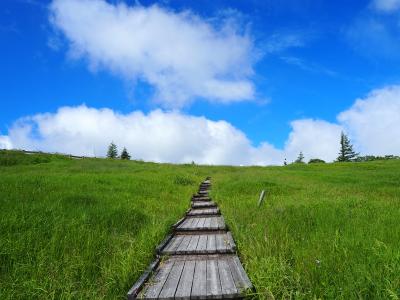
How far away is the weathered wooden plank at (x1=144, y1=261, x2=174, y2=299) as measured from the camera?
5.22 m

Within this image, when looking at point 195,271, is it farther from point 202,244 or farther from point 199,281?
point 202,244

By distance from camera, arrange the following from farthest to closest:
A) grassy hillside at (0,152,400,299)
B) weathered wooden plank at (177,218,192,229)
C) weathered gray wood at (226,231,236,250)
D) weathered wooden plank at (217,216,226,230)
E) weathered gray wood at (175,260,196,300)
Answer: weathered wooden plank at (177,218,192,229), weathered wooden plank at (217,216,226,230), weathered gray wood at (226,231,236,250), grassy hillside at (0,152,400,299), weathered gray wood at (175,260,196,300)

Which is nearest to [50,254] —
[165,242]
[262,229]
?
[165,242]

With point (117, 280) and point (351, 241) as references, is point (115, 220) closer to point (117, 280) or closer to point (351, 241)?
point (117, 280)

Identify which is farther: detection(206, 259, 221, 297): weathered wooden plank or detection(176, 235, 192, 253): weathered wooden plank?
detection(176, 235, 192, 253): weathered wooden plank

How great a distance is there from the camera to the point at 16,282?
5.79m

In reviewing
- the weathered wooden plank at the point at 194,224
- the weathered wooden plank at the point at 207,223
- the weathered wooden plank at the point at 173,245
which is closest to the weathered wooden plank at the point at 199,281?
the weathered wooden plank at the point at 173,245

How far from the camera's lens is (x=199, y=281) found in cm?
575

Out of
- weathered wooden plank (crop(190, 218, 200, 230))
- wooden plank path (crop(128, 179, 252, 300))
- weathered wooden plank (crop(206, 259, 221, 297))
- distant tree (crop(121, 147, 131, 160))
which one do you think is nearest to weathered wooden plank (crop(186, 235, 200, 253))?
wooden plank path (crop(128, 179, 252, 300))

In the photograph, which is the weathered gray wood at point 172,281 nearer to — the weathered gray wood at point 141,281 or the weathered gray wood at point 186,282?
Result: the weathered gray wood at point 186,282

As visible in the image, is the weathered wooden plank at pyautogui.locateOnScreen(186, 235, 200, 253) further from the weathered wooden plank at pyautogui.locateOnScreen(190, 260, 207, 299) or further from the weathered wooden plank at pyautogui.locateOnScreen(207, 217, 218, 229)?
the weathered wooden plank at pyautogui.locateOnScreen(207, 217, 218, 229)

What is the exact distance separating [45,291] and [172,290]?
1.91 metres

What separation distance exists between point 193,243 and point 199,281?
2.71 m

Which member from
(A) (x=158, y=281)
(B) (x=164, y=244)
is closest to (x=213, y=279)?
(A) (x=158, y=281)
